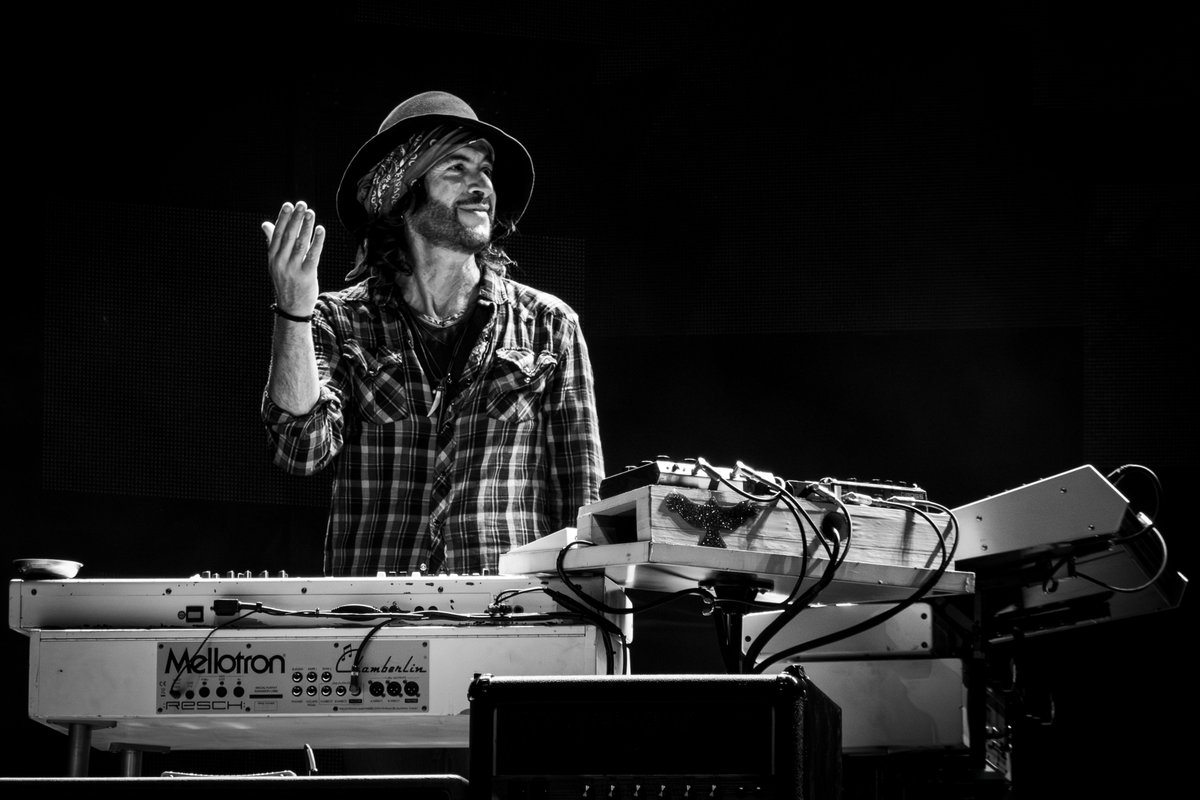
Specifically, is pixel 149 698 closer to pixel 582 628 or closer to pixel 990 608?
pixel 582 628

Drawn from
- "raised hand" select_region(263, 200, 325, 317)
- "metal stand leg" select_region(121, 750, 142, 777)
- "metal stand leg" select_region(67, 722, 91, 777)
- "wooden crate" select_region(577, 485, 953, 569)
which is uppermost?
"raised hand" select_region(263, 200, 325, 317)

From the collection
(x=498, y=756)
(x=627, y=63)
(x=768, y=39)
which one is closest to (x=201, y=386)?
(x=627, y=63)

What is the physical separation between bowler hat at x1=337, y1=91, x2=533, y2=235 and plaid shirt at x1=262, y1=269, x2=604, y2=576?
40cm

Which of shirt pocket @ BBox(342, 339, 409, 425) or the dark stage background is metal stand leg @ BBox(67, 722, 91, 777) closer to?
shirt pocket @ BBox(342, 339, 409, 425)

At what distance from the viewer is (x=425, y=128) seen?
3.07m

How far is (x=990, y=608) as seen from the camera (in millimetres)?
2539

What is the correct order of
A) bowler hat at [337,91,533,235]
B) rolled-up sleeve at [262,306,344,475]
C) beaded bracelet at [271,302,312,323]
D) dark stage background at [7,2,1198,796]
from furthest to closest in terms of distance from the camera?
dark stage background at [7,2,1198,796]
bowler hat at [337,91,533,235]
rolled-up sleeve at [262,306,344,475]
beaded bracelet at [271,302,312,323]

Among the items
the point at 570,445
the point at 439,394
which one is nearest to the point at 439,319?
the point at 439,394

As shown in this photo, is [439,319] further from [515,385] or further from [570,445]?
[570,445]

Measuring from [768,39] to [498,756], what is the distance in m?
3.03

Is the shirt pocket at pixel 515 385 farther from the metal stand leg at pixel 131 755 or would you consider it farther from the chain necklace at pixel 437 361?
the metal stand leg at pixel 131 755

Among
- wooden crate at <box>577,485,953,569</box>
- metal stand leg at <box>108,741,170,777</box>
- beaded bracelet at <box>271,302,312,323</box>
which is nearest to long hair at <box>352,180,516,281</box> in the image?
beaded bracelet at <box>271,302,312,323</box>

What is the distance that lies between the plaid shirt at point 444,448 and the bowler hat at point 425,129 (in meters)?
0.40

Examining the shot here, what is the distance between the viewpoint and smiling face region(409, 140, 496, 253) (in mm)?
2990
